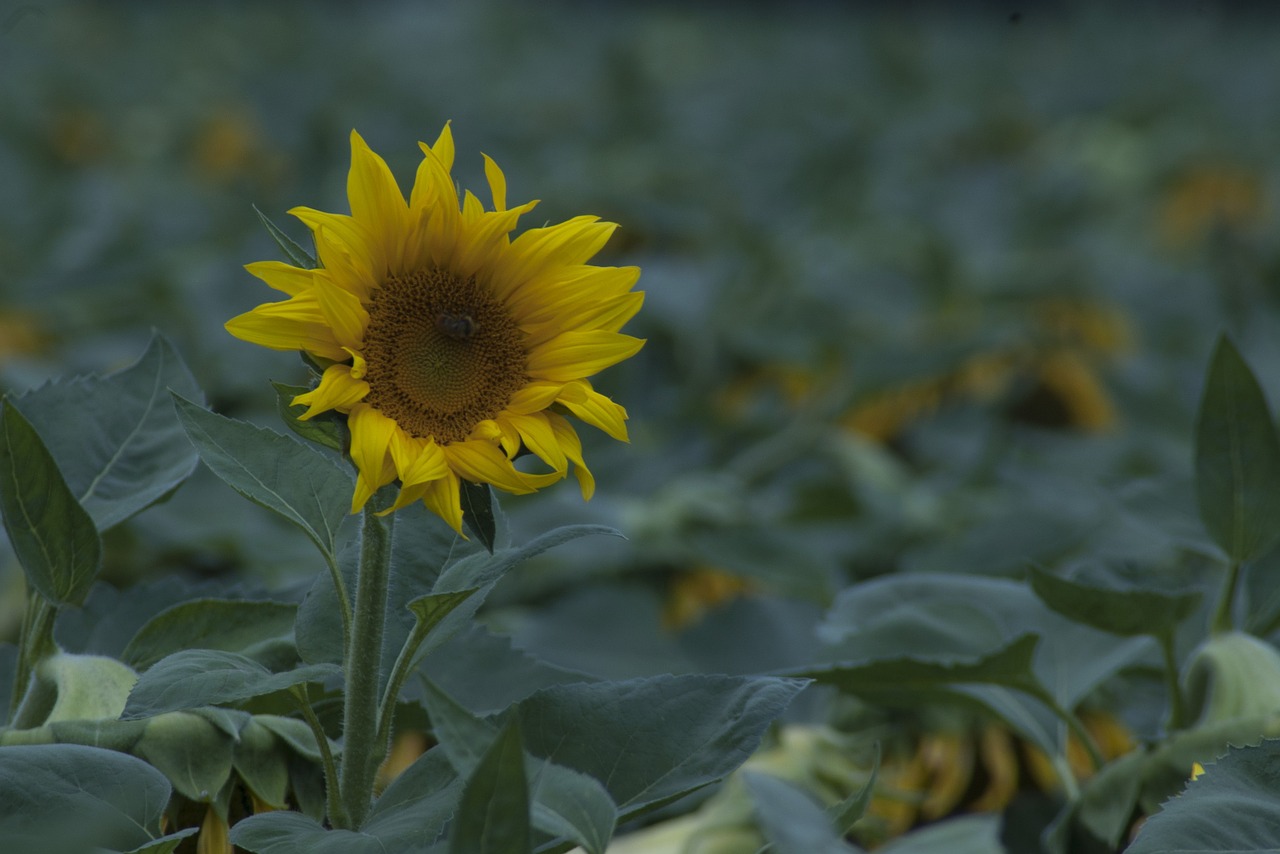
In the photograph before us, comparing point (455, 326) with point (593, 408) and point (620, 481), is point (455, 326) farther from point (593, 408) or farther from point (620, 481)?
point (620, 481)

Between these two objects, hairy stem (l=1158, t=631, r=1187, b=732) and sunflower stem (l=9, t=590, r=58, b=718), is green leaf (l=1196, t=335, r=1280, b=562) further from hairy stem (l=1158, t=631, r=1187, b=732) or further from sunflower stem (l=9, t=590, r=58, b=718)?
sunflower stem (l=9, t=590, r=58, b=718)

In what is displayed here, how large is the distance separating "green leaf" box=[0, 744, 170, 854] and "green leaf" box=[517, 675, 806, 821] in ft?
0.42

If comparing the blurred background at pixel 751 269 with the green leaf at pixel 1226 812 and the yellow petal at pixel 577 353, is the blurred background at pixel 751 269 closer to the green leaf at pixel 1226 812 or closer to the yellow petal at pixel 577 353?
the green leaf at pixel 1226 812

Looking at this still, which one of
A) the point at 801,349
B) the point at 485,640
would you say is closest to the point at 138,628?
the point at 485,640

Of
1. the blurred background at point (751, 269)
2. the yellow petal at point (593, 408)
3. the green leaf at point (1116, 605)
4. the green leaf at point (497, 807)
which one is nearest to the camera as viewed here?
the green leaf at point (497, 807)

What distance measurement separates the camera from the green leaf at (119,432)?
60 centimetres

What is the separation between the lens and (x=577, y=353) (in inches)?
20.3

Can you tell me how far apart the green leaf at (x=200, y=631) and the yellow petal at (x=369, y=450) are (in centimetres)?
13

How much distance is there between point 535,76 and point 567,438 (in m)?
2.69

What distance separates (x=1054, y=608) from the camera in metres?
0.67

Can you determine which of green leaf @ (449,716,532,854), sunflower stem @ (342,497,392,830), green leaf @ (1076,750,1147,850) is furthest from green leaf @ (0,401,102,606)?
green leaf @ (1076,750,1147,850)

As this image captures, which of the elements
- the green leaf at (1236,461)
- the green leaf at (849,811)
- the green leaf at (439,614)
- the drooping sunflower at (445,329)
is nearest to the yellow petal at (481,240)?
the drooping sunflower at (445,329)

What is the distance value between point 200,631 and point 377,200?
7.8 inches

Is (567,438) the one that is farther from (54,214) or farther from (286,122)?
(286,122)
